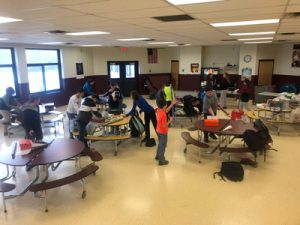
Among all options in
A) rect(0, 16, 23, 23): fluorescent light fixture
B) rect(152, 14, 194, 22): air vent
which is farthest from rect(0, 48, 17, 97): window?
rect(152, 14, 194, 22): air vent

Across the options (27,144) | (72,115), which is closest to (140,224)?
(27,144)

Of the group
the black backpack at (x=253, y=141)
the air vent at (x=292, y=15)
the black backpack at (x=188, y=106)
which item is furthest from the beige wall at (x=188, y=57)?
the air vent at (x=292, y=15)

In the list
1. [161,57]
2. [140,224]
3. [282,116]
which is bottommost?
[140,224]

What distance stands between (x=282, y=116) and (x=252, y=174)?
3.49m

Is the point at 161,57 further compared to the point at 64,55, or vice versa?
the point at 161,57

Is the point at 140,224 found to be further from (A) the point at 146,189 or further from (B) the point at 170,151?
(B) the point at 170,151

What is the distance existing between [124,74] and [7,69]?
253 inches

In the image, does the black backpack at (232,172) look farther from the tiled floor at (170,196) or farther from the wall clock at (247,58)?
the wall clock at (247,58)

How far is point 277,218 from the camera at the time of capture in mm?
3564

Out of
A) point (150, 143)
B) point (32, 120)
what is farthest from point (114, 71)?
point (32, 120)

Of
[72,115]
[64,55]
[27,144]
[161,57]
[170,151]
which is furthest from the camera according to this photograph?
[161,57]

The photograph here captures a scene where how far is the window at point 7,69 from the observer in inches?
374

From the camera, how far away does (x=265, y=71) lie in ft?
43.4

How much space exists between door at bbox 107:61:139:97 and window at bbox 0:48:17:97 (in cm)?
540
